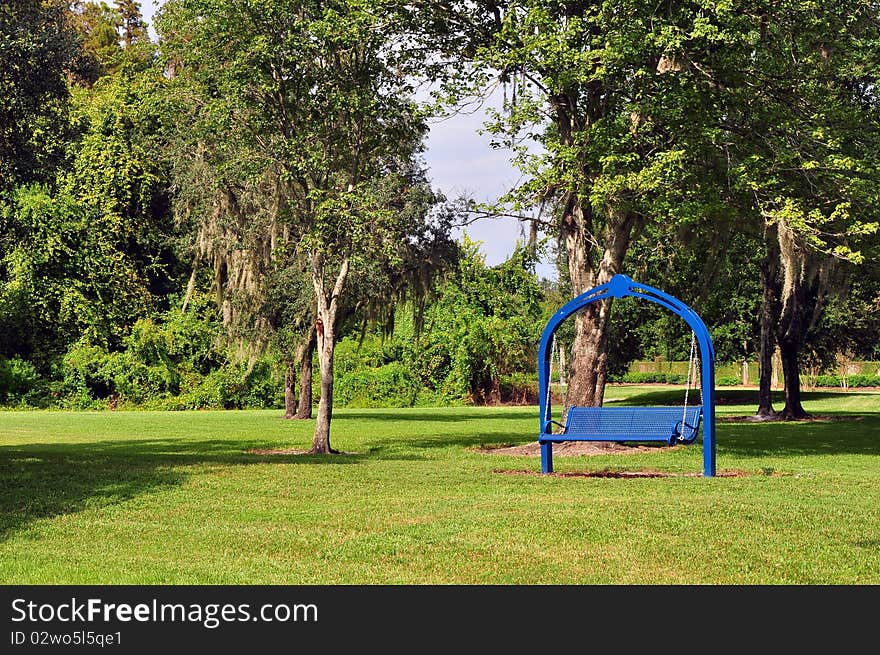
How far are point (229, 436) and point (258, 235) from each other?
4251mm

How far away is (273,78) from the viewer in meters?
18.5

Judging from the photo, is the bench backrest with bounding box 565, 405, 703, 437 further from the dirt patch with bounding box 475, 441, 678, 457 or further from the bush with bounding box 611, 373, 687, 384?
the bush with bounding box 611, 373, 687, 384

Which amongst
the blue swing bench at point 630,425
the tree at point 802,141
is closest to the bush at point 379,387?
the tree at point 802,141

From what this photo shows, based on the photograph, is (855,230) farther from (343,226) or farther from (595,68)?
(343,226)

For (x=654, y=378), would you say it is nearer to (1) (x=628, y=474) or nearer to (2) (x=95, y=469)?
(1) (x=628, y=474)

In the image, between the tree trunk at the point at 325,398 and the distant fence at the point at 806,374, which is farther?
the distant fence at the point at 806,374

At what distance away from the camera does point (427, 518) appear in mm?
10164

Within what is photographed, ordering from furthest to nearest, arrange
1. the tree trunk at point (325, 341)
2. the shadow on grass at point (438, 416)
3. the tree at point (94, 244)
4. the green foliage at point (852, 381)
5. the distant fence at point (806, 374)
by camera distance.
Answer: the green foliage at point (852, 381), the distant fence at point (806, 374), the tree at point (94, 244), the shadow on grass at point (438, 416), the tree trunk at point (325, 341)

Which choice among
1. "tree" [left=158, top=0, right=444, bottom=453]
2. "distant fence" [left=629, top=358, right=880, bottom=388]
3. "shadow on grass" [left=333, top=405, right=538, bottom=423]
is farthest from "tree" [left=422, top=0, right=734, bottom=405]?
"distant fence" [left=629, top=358, right=880, bottom=388]

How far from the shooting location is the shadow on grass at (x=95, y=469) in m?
11.5

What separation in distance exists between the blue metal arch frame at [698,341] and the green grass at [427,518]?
2.44 ft

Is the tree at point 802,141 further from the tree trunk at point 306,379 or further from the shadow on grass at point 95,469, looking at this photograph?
the tree trunk at point 306,379

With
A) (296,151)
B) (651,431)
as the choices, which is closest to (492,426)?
(296,151)
